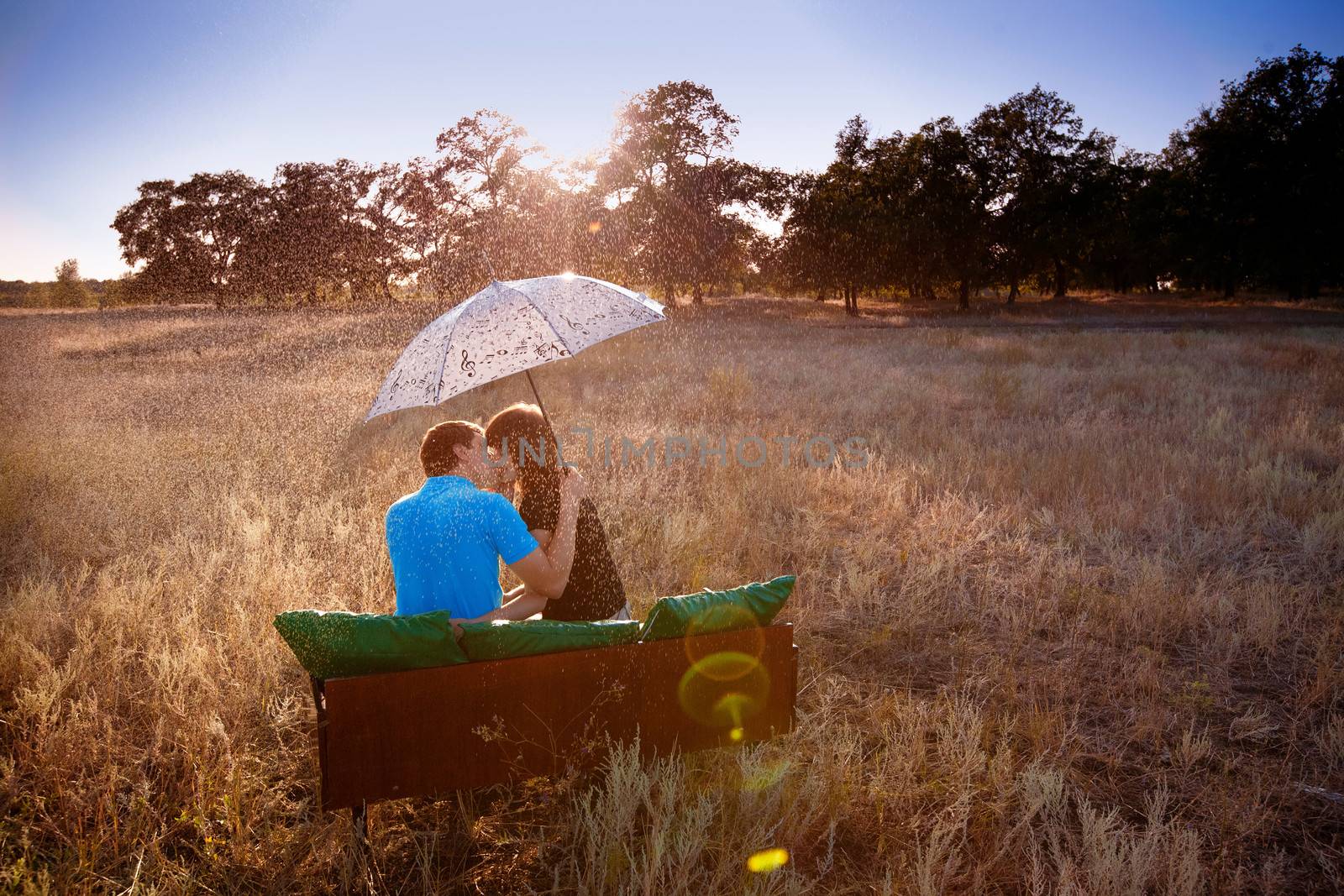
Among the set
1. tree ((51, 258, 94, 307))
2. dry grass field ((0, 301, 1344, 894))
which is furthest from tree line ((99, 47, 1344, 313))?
dry grass field ((0, 301, 1344, 894))

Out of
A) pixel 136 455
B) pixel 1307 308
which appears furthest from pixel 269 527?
pixel 1307 308

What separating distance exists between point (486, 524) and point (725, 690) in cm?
119

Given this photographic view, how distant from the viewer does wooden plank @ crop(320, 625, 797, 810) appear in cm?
257

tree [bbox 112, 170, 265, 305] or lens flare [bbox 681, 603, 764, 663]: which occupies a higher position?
tree [bbox 112, 170, 265, 305]

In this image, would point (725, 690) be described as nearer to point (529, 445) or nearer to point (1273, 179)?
point (529, 445)

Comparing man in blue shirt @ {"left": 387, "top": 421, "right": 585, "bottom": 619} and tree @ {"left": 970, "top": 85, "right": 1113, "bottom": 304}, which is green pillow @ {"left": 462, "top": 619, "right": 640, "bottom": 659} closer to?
man in blue shirt @ {"left": 387, "top": 421, "right": 585, "bottom": 619}

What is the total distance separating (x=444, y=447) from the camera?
307 cm

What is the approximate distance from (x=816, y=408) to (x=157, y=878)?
10.8m

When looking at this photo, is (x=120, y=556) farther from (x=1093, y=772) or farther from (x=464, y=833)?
(x=1093, y=772)

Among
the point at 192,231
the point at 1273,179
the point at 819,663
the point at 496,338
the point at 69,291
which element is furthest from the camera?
the point at 69,291

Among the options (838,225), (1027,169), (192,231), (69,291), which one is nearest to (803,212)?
(838,225)

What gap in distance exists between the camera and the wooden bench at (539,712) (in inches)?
101

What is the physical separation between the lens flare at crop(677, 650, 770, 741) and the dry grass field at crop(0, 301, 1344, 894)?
0.30 m

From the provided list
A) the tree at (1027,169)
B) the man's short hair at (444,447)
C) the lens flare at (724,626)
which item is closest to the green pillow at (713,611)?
the lens flare at (724,626)
